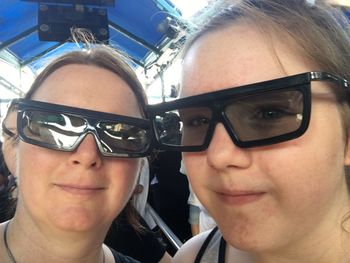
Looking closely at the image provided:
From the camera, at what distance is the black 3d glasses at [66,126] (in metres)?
0.99

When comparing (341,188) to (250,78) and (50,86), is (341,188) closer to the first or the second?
(250,78)

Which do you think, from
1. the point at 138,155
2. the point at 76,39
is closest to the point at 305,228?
the point at 138,155

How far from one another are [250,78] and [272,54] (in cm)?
7

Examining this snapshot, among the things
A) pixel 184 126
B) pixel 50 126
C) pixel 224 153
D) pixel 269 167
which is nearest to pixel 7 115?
pixel 50 126

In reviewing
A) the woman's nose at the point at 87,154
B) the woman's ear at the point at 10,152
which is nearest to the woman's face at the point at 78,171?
the woman's nose at the point at 87,154

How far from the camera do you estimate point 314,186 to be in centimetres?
72

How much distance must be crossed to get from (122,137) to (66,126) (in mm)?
173

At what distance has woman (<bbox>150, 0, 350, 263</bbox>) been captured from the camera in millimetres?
724

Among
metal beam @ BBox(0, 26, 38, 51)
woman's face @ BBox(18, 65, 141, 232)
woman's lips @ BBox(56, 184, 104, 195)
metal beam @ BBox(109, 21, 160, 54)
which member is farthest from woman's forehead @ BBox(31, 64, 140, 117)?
metal beam @ BBox(0, 26, 38, 51)

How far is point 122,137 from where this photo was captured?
1.07 m

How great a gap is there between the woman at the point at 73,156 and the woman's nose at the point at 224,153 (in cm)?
35

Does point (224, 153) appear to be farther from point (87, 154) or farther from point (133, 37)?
point (133, 37)

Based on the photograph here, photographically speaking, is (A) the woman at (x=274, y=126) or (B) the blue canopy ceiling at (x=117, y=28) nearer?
(A) the woman at (x=274, y=126)

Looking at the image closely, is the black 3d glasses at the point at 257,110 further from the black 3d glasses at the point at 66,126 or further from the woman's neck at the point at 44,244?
the woman's neck at the point at 44,244
